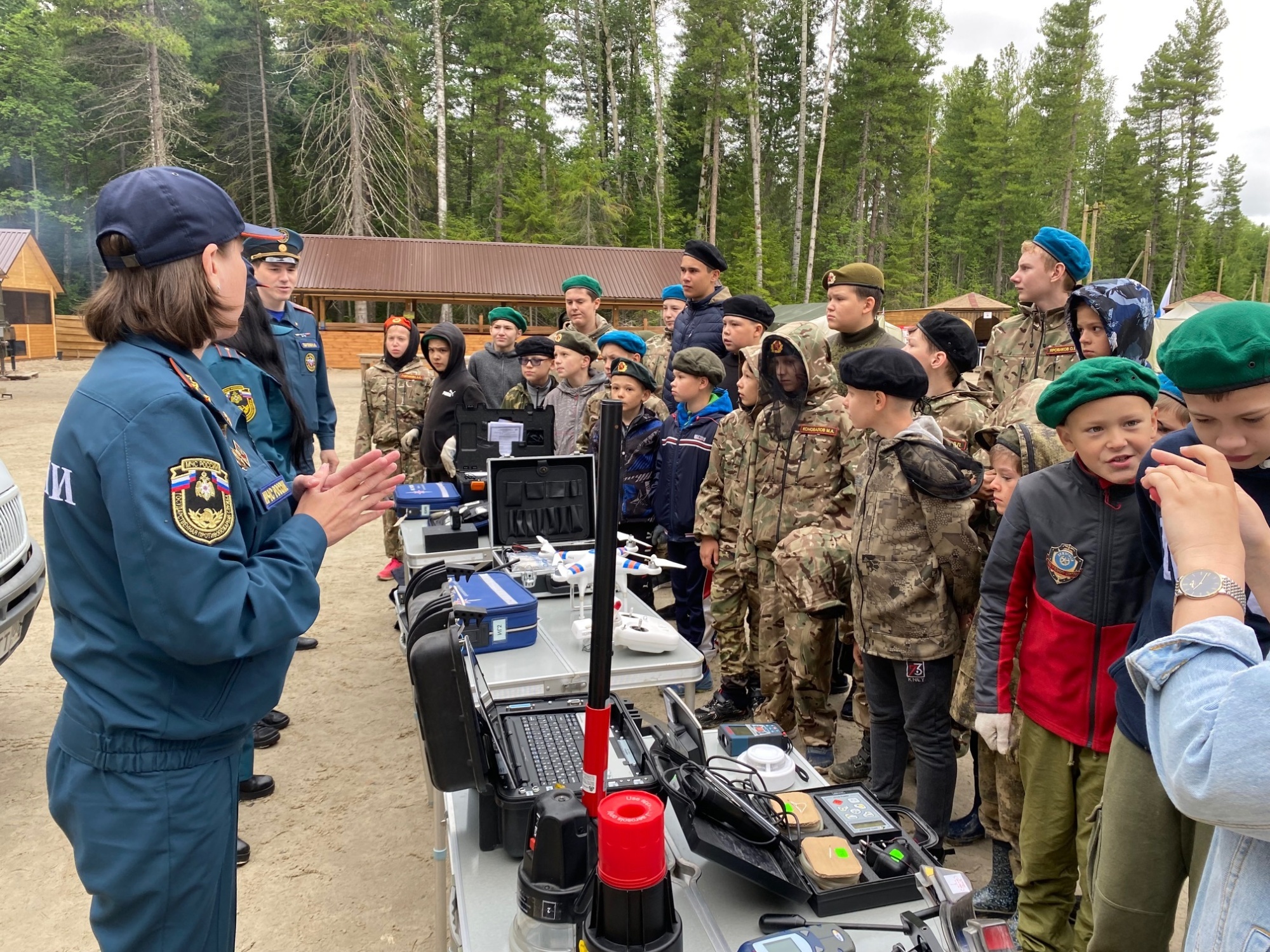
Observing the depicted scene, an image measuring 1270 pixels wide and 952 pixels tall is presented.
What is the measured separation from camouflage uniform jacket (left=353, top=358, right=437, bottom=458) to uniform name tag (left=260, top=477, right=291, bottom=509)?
4.90 meters

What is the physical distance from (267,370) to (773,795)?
3123 millimetres

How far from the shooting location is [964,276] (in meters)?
48.0

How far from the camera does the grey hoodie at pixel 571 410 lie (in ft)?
18.8

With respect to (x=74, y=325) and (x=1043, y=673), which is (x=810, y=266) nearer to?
(x=74, y=325)

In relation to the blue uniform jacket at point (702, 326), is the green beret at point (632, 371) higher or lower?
lower

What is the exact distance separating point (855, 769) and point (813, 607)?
32.1 inches

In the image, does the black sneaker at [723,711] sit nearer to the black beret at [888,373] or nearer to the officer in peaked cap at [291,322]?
the black beret at [888,373]

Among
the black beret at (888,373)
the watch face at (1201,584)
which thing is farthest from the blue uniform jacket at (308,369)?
the watch face at (1201,584)

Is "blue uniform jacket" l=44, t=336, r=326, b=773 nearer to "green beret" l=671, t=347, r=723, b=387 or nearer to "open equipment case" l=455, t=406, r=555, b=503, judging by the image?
"open equipment case" l=455, t=406, r=555, b=503

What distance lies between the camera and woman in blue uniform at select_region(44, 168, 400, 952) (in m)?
1.48

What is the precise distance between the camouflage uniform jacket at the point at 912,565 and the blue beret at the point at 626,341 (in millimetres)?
3270

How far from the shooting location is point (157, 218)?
61.5 inches

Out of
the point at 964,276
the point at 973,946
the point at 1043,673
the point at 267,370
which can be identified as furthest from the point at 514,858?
the point at 964,276

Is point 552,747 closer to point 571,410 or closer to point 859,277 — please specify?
point 859,277
